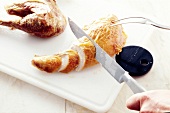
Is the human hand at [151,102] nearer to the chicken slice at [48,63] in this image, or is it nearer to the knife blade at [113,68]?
Answer: the knife blade at [113,68]

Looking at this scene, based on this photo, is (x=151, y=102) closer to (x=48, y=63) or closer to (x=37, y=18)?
(x=48, y=63)

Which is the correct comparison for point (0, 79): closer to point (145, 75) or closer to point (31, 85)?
point (31, 85)

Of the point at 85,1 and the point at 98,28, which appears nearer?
the point at 98,28

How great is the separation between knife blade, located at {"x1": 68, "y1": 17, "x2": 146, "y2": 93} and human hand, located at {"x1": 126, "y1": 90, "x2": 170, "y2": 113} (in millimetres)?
72

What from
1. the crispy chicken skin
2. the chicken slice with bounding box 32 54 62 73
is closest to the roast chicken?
the chicken slice with bounding box 32 54 62 73

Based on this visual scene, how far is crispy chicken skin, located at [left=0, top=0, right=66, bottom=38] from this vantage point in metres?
1.19

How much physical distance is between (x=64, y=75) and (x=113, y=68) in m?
0.17

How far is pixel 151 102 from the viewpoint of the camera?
0.85 meters

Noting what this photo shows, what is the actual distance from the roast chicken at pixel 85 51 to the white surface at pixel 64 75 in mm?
29

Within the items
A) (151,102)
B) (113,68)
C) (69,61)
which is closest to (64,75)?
(69,61)

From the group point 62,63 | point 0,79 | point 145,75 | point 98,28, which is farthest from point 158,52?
point 0,79

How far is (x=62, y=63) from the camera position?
43.9 inches

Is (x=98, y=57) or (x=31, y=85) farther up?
(x=98, y=57)

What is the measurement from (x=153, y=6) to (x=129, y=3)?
10 centimetres
